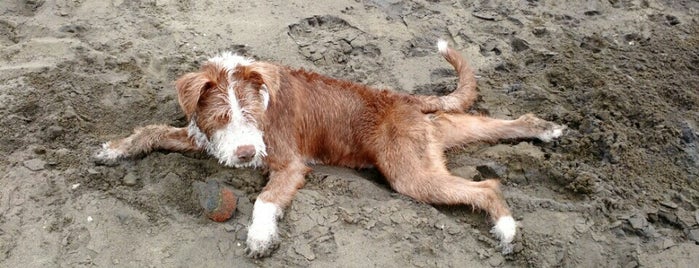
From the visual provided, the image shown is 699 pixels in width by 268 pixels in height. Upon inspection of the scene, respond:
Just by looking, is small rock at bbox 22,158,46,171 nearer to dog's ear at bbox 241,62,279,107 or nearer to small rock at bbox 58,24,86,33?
dog's ear at bbox 241,62,279,107

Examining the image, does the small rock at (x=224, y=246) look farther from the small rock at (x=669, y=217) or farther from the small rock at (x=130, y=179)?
the small rock at (x=669, y=217)

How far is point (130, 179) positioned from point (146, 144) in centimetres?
36

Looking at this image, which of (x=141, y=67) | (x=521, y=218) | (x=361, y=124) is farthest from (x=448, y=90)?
(x=141, y=67)

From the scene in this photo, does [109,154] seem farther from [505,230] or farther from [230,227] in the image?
[505,230]

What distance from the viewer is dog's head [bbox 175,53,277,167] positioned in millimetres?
4617

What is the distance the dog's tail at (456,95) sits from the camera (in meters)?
5.83

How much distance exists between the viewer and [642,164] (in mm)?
5414

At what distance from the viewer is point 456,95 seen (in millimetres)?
6027

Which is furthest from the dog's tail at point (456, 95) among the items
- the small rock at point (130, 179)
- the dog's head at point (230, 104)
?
the small rock at point (130, 179)

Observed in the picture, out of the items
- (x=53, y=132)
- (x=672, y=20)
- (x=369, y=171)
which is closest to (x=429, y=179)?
(x=369, y=171)

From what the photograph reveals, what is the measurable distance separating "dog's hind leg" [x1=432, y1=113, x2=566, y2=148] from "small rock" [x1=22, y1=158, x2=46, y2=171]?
3.29m

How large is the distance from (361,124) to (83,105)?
2525mm

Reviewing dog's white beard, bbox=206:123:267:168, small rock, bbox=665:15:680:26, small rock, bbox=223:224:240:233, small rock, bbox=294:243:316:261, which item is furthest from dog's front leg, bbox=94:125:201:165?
small rock, bbox=665:15:680:26

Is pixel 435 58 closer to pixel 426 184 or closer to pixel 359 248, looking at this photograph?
pixel 426 184
